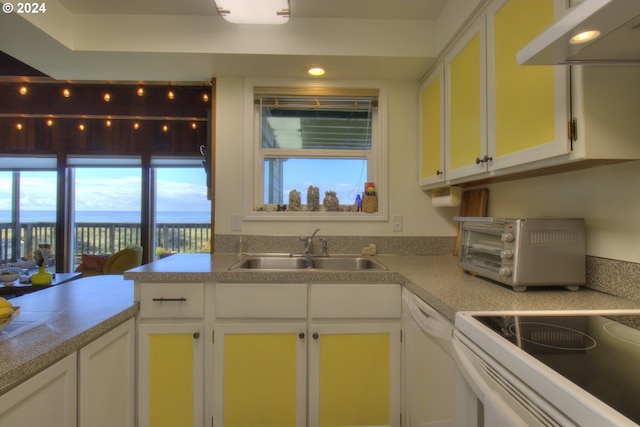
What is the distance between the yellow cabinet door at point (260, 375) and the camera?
1.50 m

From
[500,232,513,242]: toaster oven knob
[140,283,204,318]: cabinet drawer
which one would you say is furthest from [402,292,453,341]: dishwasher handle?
[140,283,204,318]: cabinet drawer

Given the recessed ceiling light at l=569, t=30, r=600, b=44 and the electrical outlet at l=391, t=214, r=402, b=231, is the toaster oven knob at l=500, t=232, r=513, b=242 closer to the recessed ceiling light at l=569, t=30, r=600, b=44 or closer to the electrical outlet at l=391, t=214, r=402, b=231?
the recessed ceiling light at l=569, t=30, r=600, b=44

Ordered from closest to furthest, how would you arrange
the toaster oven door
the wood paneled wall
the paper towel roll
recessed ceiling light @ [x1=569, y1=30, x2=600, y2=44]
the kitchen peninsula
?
1. recessed ceiling light @ [x1=569, y1=30, x2=600, y2=44]
2. the kitchen peninsula
3. the toaster oven door
4. the paper towel roll
5. the wood paneled wall

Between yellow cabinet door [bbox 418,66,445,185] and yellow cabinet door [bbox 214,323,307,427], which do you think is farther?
yellow cabinet door [bbox 418,66,445,185]

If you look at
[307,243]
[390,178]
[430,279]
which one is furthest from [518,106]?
[307,243]

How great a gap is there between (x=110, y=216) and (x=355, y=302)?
15.3ft

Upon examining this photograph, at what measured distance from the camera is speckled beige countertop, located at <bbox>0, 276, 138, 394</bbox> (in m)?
0.86

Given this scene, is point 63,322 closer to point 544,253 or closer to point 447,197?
point 544,253

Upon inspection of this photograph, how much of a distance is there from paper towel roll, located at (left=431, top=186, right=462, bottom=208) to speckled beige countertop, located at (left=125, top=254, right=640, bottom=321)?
35 cm

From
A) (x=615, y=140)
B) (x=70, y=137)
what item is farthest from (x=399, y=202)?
(x=70, y=137)

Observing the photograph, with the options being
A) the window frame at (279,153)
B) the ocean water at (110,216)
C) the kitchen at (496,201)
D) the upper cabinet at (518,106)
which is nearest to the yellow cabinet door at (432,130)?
the upper cabinet at (518,106)

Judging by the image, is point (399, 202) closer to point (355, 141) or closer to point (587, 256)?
point (355, 141)

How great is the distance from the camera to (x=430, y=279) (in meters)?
1.35

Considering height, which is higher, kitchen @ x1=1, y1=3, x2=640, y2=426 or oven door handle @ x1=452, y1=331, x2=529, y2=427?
kitchen @ x1=1, y1=3, x2=640, y2=426
